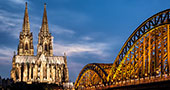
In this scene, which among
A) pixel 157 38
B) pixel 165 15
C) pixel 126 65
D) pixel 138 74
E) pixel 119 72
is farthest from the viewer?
pixel 119 72

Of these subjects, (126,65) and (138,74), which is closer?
(138,74)

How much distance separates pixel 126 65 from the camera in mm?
92188

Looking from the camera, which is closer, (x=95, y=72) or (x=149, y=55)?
(x=149, y=55)

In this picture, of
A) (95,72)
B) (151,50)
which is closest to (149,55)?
(151,50)

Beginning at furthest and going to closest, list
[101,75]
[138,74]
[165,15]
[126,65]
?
1. [101,75]
2. [126,65]
3. [138,74]
4. [165,15]

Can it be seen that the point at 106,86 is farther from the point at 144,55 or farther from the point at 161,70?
the point at 161,70

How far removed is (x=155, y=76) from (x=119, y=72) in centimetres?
2583

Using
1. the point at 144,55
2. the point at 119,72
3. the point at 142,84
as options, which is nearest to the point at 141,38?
the point at 144,55

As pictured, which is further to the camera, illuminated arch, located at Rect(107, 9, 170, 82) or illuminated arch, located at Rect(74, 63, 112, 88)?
illuminated arch, located at Rect(74, 63, 112, 88)

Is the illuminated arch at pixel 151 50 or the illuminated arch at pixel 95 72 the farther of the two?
the illuminated arch at pixel 95 72

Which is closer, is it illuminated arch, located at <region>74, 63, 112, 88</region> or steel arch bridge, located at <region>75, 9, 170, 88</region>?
steel arch bridge, located at <region>75, 9, 170, 88</region>

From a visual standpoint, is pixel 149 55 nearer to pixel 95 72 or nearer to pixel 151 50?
pixel 151 50

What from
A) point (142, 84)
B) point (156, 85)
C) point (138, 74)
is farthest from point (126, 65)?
point (156, 85)

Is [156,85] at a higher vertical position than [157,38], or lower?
lower
